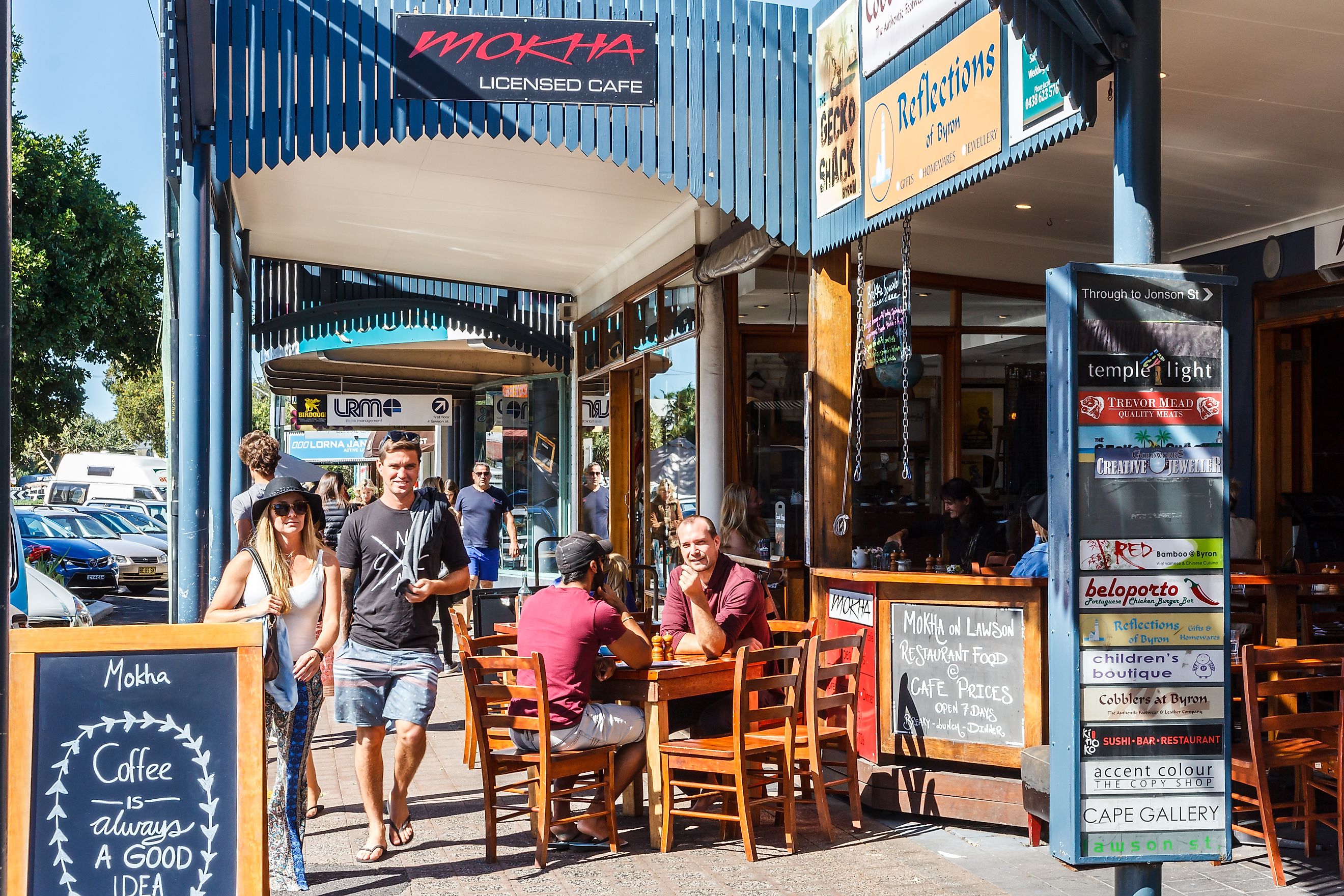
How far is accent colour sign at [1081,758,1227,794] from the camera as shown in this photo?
12.5 feet

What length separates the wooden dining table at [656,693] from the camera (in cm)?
537

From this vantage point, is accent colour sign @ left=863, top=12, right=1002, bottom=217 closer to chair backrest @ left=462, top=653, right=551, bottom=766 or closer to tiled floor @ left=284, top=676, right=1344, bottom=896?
chair backrest @ left=462, top=653, right=551, bottom=766

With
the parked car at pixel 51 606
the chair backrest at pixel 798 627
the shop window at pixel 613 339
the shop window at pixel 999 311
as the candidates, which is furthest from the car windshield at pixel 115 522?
the chair backrest at pixel 798 627

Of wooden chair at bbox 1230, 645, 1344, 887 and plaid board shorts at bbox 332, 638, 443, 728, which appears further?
plaid board shorts at bbox 332, 638, 443, 728

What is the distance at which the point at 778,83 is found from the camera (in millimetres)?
7340

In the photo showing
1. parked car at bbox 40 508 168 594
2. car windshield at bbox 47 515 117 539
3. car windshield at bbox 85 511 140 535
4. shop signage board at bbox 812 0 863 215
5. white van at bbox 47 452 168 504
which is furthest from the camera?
white van at bbox 47 452 168 504

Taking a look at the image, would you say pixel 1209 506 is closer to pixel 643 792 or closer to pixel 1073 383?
pixel 1073 383

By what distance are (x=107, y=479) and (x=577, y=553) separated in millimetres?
33093

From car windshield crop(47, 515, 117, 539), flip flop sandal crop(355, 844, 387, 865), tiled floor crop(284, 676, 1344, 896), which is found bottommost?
tiled floor crop(284, 676, 1344, 896)

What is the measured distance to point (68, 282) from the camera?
1920cm

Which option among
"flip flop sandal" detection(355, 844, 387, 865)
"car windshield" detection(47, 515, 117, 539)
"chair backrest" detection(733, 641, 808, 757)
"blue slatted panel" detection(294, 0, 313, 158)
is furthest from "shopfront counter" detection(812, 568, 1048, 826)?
"car windshield" detection(47, 515, 117, 539)

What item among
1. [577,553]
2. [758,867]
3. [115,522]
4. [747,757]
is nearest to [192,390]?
[577,553]

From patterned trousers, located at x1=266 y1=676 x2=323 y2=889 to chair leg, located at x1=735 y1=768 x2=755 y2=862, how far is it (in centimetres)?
175

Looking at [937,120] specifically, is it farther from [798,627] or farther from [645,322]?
[645,322]
